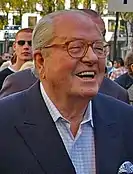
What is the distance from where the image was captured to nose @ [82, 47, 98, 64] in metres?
2.85

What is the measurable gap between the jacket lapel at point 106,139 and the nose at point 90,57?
1.06 ft

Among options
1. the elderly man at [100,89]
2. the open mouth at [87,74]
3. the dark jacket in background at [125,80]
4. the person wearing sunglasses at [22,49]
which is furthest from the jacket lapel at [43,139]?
the dark jacket in background at [125,80]

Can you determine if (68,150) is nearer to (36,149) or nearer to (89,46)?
(36,149)

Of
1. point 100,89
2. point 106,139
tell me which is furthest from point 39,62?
point 100,89

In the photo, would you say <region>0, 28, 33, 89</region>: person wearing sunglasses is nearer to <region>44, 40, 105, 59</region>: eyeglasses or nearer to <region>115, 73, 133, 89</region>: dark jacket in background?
<region>115, 73, 133, 89</region>: dark jacket in background

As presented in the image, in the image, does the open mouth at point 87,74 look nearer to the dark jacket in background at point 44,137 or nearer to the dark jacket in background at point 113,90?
the dark jacket in background at point 44,137

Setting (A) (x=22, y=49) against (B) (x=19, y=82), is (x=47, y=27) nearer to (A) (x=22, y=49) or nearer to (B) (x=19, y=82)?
(B) (x=19, y=82)

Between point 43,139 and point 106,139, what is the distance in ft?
0.99

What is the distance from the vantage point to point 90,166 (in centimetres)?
291

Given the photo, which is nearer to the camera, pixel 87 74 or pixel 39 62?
pixel 87 74

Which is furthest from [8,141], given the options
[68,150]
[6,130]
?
[68,150]

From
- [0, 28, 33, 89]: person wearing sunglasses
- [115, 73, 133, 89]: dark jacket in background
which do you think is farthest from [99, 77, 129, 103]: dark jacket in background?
[115, 73, 133, 89]: dark jacket in background

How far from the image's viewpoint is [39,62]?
10.0ft

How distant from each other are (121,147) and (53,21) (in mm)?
663
